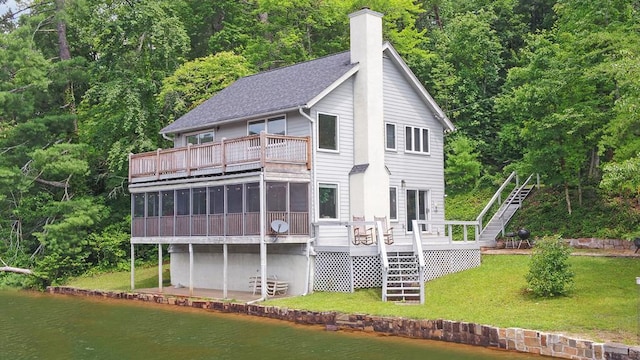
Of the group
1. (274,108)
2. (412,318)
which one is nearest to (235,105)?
(274,108)

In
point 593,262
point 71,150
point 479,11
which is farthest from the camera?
point 479,11

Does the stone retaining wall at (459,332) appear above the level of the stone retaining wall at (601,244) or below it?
Answer: below

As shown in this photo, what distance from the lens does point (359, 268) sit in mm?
23500

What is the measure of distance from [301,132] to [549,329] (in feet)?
42.1

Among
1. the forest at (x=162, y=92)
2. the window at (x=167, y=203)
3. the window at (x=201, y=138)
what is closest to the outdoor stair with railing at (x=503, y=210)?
the forest at (x=162, y=92)

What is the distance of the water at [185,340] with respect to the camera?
15797 millimetres

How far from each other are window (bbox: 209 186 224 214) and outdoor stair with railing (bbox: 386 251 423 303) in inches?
262

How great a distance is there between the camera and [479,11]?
143ft

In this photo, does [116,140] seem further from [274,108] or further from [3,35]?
[274,108]

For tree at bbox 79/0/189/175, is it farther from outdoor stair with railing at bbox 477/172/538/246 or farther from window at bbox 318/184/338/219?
outdoor stair with railing at bbox 477/172/538/246

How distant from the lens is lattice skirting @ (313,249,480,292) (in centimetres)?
2345

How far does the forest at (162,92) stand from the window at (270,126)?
9.46m

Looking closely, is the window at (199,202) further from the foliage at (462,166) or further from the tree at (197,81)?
the foliage at (462,166)

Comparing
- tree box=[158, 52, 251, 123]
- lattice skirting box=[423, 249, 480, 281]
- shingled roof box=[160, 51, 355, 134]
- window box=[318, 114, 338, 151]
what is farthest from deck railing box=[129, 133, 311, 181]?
tree box=[158, 52, 251, 123]
